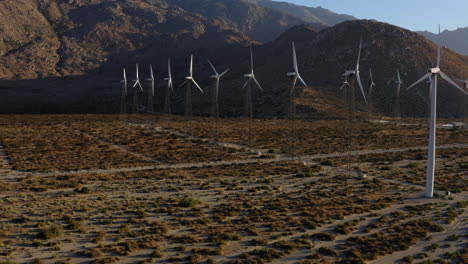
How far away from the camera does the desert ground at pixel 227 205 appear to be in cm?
2414

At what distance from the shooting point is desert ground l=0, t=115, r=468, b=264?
2414cm

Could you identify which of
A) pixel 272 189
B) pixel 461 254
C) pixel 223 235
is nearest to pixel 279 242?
pixel 223 235

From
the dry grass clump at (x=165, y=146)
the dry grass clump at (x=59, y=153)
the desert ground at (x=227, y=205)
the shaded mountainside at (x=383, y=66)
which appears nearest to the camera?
the desert ground at (x=227, y=205)

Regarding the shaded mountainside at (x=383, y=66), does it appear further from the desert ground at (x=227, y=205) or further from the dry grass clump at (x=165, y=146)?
the desert ground at (x=227, y=205)

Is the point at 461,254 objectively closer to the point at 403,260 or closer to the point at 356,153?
the point at 403,260

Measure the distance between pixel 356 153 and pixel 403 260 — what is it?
43.8 m

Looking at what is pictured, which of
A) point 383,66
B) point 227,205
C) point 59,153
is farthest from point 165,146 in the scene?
point 383,66

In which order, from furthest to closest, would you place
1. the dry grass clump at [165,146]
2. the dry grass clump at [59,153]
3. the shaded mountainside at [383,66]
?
the shaded mountainside at [383,66] → the dry grass clump at [165,146] → the dry grass clump at [59,153]

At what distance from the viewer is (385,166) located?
53.6m

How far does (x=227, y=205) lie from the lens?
112 feet

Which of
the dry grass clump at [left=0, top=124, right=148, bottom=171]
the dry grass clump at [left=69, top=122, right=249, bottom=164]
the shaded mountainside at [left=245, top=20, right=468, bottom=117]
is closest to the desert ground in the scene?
the dry grass clump at [left=0, top=124, right=148, bottom=171]

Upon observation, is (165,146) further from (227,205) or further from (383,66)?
(383,66)

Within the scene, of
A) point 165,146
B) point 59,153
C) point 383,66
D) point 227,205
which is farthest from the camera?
point 383,66

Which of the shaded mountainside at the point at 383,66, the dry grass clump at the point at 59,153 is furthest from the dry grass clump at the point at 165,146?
the shaded mountainside at the point at 383,66
